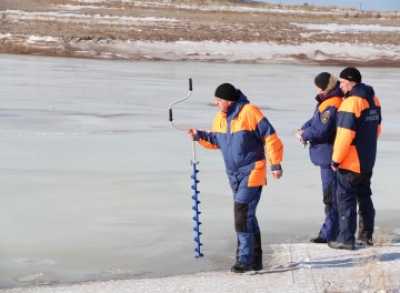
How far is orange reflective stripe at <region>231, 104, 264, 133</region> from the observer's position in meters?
6.20

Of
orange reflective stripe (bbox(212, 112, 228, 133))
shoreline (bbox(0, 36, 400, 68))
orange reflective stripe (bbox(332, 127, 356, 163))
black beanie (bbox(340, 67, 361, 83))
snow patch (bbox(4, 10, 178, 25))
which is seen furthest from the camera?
snow patch (bbox(4, 10, 178, 25))

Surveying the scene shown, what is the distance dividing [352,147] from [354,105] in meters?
0.34

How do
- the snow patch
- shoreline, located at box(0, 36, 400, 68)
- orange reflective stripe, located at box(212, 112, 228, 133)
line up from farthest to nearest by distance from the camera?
the snow patch, shoreline, located at box(0, 36, 400, 68), orange reflective stripe, located at box(212, 112, 228, 133)

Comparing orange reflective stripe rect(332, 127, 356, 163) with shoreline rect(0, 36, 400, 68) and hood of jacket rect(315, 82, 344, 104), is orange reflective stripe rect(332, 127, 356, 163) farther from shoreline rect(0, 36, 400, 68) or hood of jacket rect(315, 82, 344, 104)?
shoreline rect(0, 36, 400, 68)

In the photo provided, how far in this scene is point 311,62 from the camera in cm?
2903

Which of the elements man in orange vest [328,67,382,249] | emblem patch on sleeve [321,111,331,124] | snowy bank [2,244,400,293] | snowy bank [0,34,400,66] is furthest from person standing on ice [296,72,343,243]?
snowy bank [0,34,400,66]

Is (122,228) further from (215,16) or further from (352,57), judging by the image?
(215,16)

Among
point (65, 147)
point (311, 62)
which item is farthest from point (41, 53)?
point (65, 147)

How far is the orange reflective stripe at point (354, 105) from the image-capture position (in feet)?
21.7

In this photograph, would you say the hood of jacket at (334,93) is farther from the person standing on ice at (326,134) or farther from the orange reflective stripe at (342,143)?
the orange reflective stripe at (342,143)

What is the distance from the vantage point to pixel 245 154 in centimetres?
624

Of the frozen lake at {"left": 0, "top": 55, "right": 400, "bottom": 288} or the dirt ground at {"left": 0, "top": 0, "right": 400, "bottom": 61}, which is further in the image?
the dirt ground at {"left": 0, "top": 0, "right": 400, "bottom": 61}

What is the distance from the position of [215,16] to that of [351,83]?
4232 centimetres

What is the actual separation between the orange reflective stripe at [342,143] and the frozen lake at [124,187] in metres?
1.20
